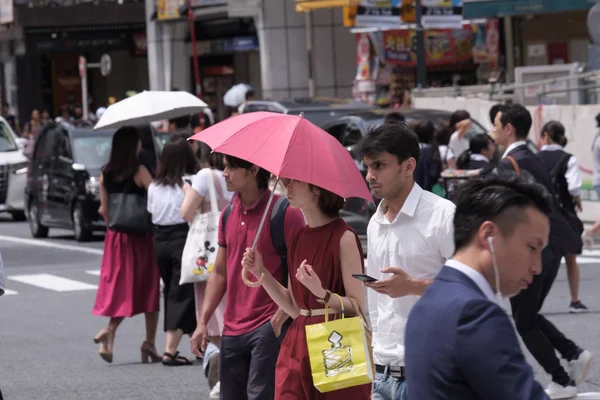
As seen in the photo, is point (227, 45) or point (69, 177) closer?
point (69, 177)

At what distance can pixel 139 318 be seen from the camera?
42.9 ft

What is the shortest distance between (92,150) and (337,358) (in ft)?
52.6

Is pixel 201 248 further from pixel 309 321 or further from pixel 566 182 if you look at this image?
pixel 309 321

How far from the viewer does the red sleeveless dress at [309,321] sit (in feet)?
17.7

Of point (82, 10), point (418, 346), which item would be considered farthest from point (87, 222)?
point (82, 10)

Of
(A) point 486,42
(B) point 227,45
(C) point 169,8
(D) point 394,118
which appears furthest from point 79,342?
(B) point 227,45

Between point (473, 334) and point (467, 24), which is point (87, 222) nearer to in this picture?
point (467, 24)

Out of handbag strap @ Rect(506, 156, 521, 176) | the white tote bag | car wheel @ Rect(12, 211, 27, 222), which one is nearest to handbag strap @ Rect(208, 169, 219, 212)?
the white tote bag

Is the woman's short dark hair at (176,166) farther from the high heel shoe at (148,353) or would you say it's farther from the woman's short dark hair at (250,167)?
the woman's short dark hair at (250,167)

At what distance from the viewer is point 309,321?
5.43 metres

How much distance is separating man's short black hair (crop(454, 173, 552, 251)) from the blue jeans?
1.87 meters

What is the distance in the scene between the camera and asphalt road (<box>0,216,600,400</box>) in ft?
30.3

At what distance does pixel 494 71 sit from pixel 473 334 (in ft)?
95.2

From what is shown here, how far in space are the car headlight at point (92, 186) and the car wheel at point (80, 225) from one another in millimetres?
462
